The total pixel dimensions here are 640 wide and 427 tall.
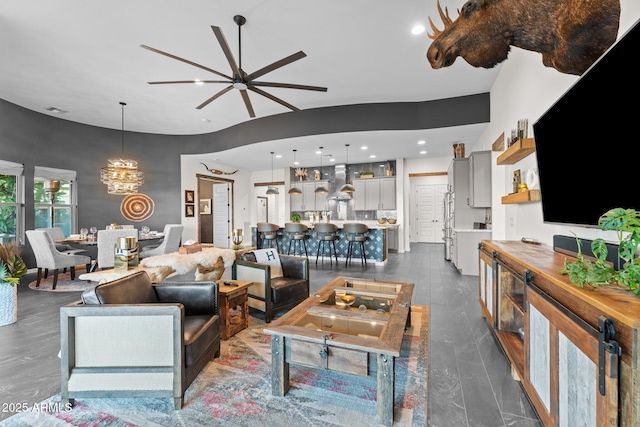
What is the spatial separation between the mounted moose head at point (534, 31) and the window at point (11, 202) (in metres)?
7.26

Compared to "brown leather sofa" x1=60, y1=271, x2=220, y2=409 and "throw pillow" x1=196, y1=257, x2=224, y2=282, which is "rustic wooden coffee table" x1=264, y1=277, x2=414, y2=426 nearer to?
"brown leather sofa" x1=60, y1=271, x2=220, y2=409

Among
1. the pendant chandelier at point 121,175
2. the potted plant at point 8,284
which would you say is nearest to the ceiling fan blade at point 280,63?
the potted plant at point 8,284

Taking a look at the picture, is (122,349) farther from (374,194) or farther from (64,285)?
(374,194)

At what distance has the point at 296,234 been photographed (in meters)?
6.96

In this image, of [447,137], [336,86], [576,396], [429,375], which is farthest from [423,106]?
[576,396]

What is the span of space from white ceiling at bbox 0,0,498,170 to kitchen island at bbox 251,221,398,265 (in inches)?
80.7

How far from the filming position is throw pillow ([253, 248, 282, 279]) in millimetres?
3463

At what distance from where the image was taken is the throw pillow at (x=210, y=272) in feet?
9.98

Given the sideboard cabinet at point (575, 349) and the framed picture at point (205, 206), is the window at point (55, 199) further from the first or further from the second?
the sideboard cabinet at point (575, 349)

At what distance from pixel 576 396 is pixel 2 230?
26.1 ft

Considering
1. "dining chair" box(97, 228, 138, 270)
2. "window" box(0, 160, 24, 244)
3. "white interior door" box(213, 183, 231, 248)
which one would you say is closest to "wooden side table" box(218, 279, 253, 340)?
"dining chair" box(97, 228, 138, 270)

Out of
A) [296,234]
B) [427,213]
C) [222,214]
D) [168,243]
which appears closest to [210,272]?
[168,243]

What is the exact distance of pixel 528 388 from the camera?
1635mm

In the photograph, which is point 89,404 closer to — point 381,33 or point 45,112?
point 381,33
